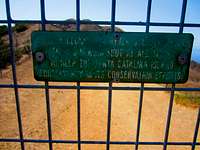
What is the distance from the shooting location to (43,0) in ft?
6.00

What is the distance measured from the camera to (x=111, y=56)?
1891 millimetres

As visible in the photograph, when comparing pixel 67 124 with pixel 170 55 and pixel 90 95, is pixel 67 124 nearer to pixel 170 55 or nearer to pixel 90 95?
pixel 90 95

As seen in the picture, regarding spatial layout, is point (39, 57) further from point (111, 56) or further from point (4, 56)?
point (4, 56)

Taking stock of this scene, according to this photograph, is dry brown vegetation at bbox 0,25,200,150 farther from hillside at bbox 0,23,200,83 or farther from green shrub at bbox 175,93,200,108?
hillside at bbox 0,23,200,83

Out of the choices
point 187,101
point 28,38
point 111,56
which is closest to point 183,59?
point 111,56

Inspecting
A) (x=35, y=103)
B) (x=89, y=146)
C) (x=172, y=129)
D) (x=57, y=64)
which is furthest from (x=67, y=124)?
(x=57, y=64)

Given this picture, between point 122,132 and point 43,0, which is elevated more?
point 43,0

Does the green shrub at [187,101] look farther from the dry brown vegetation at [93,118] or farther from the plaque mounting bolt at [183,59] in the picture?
the plaque mounting bolt at [183,59]

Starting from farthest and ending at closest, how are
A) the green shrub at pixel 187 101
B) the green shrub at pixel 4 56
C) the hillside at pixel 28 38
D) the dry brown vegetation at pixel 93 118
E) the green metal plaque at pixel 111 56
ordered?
1. the hillside at pixel 28 38
2. the green shrub at pixel 4 56
3. the green shrub at pixel 187 101
4. the dry brown vegetation at pixel 93 118
5. the green metal plaque at pixel 111 56

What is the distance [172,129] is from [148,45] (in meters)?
5.68

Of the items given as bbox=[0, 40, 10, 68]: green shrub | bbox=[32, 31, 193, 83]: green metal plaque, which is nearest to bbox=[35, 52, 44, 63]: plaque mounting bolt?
bbox=[32, 31, 193, 83]: green metal plaque

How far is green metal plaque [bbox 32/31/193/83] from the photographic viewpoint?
1.85 meters

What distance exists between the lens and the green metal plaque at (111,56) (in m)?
1.85

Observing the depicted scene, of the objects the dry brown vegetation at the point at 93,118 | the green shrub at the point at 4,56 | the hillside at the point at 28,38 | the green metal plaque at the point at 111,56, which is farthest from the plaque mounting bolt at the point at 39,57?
the green shrub at the point at 4,56
